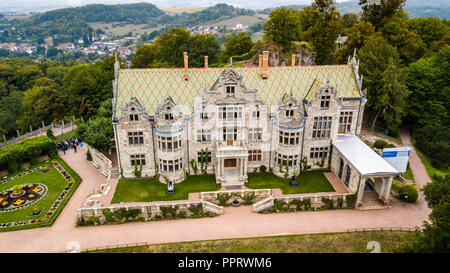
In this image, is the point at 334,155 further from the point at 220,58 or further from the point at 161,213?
the point at 220,58

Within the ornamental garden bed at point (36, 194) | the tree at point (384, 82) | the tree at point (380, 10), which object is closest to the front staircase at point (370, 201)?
the tree at point (384, 82)

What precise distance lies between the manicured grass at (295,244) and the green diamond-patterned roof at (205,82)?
18701mm

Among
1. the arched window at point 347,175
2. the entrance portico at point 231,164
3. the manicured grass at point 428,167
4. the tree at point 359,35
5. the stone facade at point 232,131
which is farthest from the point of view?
the tree at point 359,35

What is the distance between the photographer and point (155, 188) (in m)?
44.0

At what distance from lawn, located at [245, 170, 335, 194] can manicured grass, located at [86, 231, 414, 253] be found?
8.54 meters

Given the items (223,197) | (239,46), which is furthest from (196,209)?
(239,46)

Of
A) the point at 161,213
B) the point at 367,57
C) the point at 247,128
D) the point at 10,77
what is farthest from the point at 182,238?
the point at 10,77

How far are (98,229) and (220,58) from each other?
69.2 m

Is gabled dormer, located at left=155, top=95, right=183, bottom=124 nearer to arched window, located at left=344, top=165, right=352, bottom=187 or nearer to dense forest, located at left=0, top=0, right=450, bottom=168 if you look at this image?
arched window, located at left=344, top=165, right=352, bottom=187

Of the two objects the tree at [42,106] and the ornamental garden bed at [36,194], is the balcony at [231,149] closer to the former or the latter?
the ornamental garden bed at [36,194]

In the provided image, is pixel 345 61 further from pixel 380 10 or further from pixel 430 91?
pixel 430 91

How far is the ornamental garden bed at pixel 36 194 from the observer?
38.4 m

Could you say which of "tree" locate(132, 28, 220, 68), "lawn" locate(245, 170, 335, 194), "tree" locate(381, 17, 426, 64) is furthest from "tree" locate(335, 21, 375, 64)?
"lawn" locate(245, 170, 335, 194)

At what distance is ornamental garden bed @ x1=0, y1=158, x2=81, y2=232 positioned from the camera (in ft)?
126
